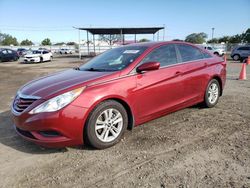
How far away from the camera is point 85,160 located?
11.5 feet

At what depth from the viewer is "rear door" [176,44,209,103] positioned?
197 inches

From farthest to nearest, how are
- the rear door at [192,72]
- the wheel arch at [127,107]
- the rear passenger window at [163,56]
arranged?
the rear door at [192,72] < the rear passenger window at [163,56] < the wheel arch at [127,107]

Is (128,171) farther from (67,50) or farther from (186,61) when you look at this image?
(67,50)

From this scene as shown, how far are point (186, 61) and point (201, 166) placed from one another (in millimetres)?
2469

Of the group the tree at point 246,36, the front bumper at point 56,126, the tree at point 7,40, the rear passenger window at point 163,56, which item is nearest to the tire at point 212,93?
the rear passenger window at point 163,56

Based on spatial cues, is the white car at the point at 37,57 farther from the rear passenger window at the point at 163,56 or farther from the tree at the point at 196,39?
the tree at the point at 196,39

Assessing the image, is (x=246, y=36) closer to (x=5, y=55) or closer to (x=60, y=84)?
(x=5, y=55)

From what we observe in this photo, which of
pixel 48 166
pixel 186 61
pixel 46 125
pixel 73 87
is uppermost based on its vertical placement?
pixel 186 61

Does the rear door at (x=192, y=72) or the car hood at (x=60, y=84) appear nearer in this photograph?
the car hood at (x=60, y=84)

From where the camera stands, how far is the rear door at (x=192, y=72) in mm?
5012

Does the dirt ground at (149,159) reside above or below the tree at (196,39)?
below

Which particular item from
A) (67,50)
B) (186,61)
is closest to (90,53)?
(67,50)

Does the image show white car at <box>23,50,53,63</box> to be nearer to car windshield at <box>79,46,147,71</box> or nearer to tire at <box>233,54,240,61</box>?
tire at <box>233,54,240,61</box>

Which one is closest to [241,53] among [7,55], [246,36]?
[7,55]
